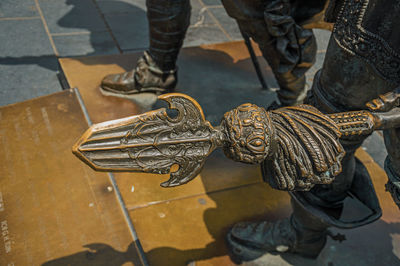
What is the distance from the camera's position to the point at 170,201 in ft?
6.03

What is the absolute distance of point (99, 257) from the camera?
4.86 ft

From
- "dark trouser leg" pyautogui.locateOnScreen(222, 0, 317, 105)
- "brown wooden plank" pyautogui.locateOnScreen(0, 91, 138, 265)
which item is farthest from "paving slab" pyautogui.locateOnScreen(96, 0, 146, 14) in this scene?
"dark trouser leg" pyautogui.locateOnScreen(222, 0, 317, 105)

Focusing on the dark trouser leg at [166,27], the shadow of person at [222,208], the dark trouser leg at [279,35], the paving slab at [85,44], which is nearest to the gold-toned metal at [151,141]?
the shadow of person at [222,208]

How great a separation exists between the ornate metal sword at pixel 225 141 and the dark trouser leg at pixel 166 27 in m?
1.36

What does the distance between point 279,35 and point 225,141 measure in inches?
43.8

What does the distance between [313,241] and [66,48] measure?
7.72 ft

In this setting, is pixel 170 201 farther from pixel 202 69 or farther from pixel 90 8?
pixel 90 8

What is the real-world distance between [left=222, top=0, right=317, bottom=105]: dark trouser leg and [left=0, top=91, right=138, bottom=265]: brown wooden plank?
0.99m

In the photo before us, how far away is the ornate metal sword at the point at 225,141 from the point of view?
86cm

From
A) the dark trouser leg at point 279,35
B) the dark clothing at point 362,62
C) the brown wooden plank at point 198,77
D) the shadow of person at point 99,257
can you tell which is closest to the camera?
the dark clothing at point 362,62

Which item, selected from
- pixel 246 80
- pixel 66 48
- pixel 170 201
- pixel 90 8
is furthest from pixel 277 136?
pixel 90 8

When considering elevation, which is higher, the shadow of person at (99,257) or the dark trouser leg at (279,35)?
the dark trouser leg at (279,35)

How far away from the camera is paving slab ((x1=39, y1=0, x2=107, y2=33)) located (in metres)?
3.28

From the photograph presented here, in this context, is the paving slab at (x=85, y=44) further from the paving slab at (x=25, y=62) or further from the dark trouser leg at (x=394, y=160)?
the dark trouser leg at (x=394, y=160)
